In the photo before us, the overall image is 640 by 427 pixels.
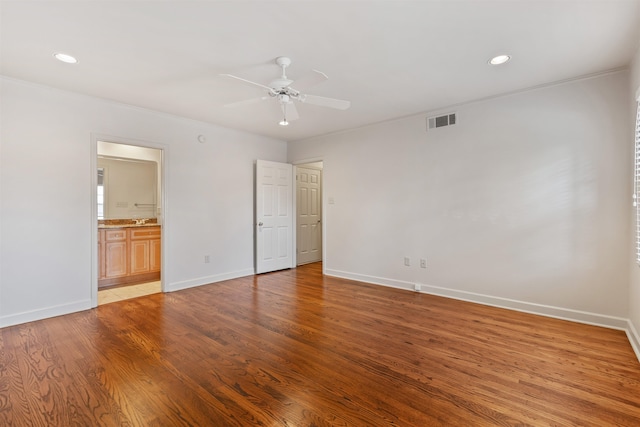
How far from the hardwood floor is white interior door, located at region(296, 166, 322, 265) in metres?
2.96

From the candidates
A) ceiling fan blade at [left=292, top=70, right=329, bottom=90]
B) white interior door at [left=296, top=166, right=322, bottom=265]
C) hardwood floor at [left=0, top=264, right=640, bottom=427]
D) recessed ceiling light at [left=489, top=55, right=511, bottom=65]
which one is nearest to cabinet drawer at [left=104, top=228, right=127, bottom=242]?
hardwood floor at [left=0, top=264, right=640, bottom=427]

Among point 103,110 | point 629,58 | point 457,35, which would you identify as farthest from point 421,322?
point 103,110

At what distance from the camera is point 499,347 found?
8.46 ft

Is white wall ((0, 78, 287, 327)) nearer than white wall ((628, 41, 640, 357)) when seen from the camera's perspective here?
No

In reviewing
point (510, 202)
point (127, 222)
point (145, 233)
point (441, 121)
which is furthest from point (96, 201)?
point (510, 202)

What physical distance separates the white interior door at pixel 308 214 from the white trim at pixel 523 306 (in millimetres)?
2141

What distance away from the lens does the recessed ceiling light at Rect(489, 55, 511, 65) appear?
2.71 m

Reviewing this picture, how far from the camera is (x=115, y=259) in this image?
473cm

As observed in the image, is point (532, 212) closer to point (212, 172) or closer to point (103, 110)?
point (212, 172)

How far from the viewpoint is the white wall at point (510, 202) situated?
303cm

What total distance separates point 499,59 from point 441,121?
1370 mm

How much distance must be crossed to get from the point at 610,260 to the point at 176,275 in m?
5.26

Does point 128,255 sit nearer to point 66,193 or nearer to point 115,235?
point 115,235

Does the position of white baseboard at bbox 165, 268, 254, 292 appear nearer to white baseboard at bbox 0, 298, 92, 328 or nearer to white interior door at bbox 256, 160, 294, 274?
white interior door at bbox 256, 160, 294, 274
